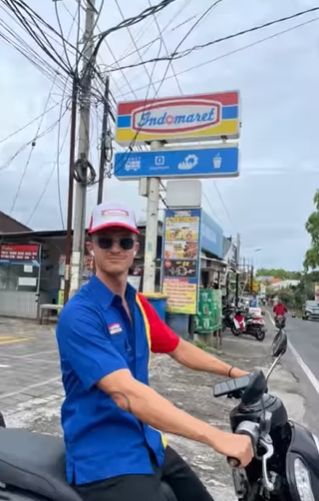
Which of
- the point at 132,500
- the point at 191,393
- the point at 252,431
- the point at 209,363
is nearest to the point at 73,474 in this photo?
the point at 132,500

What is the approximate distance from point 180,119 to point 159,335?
12.3 metres

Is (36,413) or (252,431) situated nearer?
(252,431)

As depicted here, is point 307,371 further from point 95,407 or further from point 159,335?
point 95,407

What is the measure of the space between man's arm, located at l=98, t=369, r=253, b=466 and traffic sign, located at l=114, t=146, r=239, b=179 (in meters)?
12.0

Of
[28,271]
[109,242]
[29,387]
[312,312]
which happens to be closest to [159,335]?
[109,242]

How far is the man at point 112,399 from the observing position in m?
1.73

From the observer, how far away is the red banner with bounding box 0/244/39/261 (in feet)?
61.0

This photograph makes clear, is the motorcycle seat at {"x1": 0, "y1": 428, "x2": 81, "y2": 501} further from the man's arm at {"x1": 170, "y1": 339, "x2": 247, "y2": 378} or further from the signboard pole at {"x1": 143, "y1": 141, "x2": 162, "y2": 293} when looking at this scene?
the signboard pole at {"x1": 143, "y1": 141, "x2": 162, "y2": 293}

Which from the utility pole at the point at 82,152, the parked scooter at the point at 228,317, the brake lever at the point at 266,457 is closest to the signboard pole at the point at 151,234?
the utility pole at the point at 82,152

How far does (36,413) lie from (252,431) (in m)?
4.37

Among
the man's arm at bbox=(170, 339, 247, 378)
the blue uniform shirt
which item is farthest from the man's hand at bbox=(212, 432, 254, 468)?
the man's arm at bbox=(170, 339, 247, 378)

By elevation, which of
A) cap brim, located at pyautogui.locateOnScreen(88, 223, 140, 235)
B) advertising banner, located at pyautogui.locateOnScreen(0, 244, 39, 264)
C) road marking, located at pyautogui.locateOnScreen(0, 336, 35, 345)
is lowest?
road marking, located at pyautogui.locateOnScreen(0, 336, 35, 345)

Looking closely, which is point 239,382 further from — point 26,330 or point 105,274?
point 26,330

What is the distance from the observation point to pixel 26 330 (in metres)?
15.0
